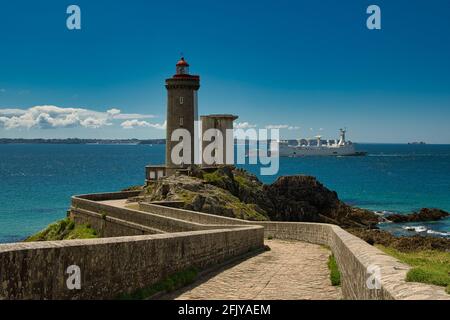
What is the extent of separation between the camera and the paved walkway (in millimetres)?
11227

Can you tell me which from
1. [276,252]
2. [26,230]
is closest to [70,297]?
[276,252]

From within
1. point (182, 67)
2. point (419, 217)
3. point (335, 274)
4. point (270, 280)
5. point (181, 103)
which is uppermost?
point (182, 67)

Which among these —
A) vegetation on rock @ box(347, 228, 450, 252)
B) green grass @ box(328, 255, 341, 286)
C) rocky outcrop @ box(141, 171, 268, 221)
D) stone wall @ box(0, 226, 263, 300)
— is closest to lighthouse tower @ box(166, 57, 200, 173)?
rocky outcrop @ box(141, 171, 268, 221)

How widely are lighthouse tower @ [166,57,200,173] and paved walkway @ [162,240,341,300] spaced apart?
89.2 feet

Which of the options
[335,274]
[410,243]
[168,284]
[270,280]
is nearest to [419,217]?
[410,243]

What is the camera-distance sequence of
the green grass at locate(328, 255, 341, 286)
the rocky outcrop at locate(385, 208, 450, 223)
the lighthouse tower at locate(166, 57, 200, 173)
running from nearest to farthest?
the green grass at locate(328, 255, 341, 286) → the lighthouse tower at locate(166, 57, 200, 173) → the rocky outcrop at locate(385, 208, 450, 223)

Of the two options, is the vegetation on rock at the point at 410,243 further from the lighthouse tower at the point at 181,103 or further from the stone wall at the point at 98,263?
the stone wall at the point at 98,263

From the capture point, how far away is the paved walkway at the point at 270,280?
1123cm

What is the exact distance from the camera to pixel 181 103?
43.9m

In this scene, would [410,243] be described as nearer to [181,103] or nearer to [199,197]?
[199,197]

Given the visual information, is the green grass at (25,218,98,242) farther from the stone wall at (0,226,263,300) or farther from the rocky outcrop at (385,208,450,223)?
the rocky outcrop at (385,208,450,223)

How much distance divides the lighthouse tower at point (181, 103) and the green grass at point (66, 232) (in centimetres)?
1115

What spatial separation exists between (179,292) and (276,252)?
8.16m

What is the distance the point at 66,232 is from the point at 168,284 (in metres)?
26.3
